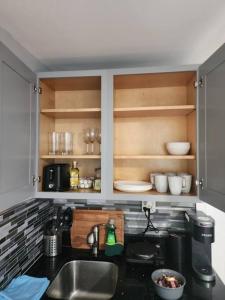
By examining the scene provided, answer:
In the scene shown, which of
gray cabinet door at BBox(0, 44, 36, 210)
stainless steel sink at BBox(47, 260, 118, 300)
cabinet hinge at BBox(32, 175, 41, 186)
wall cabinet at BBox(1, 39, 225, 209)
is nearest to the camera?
gray cabinet door at BBox(0, 44, 36, 210)

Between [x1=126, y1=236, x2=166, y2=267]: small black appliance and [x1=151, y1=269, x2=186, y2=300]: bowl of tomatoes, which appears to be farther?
[x1=126, y1=236, x2=166, y2=267]: small black appliance

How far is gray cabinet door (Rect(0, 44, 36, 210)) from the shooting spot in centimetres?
93

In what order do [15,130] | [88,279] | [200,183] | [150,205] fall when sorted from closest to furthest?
[15,130], [200,183], [88,279], [150,205]

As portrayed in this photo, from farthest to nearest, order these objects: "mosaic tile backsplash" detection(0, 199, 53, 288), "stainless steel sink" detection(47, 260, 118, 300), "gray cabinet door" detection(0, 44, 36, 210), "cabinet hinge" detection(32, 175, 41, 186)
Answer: "stainless steel sink" detection(47, 260, 118, 300)
"cabinet hinge" detection(32, 175, 41, 186)
"mosaic tile backsplash" detection(0, 199, 53, 288)
"gray cabinet door" detection(0, 44, 36, 210)

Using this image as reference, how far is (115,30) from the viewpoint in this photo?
3.69ft

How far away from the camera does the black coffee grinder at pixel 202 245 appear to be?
48.0 inches

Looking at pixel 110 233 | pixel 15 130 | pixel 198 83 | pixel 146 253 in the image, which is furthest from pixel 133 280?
pixel 198 83

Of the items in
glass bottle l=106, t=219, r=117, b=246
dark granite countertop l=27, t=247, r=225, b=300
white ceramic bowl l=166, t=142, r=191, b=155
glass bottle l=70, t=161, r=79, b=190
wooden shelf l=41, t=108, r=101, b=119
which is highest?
wooden shelf l=41, t=108, r=101, b=119

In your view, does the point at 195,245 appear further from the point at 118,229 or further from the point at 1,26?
the point at 1,26

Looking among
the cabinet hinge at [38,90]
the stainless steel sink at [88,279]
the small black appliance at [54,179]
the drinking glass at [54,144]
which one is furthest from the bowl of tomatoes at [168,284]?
the cabinet hinge at [38,90]

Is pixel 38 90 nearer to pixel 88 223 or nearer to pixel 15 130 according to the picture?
pixel 15 130

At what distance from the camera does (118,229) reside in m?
1.57

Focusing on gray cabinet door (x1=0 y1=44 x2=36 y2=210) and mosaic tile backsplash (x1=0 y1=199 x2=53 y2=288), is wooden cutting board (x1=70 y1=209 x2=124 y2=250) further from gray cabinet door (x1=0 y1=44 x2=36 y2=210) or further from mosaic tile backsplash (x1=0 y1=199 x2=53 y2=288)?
gray cabinet door (x1=0 y1=44 x2=36 y2=210)

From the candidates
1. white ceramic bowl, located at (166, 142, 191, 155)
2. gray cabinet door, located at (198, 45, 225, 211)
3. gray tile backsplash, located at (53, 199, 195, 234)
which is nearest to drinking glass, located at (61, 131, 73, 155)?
gray tile backsplash, located at (53, 199, 195, 234)
